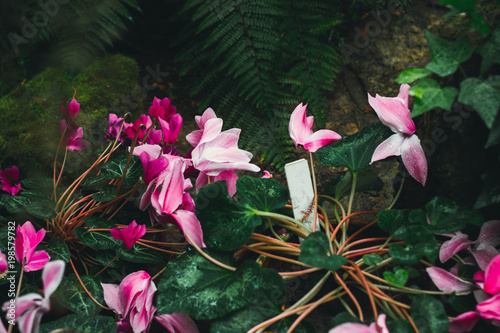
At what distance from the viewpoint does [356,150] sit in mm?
1031

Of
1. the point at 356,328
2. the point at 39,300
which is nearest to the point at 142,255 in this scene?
the point at 39,300

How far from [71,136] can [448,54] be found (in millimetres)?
1125

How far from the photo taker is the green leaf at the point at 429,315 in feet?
2.44

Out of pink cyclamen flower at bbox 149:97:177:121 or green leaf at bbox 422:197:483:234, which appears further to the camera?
pink cyclamen flower at bbox 149:97:177:121

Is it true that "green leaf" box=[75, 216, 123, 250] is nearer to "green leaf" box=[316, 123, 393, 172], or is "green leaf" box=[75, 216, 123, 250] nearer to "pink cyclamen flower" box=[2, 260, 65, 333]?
"pink cyclamen flower" box=[2, 260, 65, 333]

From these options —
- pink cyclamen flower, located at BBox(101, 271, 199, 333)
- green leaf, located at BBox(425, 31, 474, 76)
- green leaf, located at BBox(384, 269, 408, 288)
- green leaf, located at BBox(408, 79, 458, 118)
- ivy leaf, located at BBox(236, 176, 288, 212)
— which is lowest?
pink cyclamen flower, located at BBox(101, 271, 199, 333)

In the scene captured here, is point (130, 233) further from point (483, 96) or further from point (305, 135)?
point (483, 96)

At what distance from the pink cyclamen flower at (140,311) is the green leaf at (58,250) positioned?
22 cm

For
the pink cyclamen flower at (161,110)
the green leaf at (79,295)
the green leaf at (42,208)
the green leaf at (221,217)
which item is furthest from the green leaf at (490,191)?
the green leaf at (42,208)

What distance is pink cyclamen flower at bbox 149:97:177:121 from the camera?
1.12m

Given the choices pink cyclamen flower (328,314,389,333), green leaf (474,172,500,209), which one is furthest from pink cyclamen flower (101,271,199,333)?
green leaf (474,172,500,209)

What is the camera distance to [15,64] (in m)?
2.25

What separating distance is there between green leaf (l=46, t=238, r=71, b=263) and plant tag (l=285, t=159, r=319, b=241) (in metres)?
0.65

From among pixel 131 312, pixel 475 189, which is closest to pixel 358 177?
pixel 475 189
